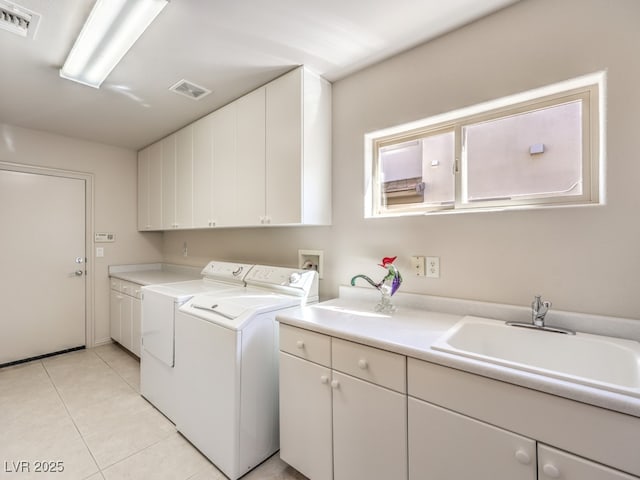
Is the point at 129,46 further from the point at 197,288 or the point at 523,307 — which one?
the point at 523,307

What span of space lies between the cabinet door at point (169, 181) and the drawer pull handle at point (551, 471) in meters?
3.23

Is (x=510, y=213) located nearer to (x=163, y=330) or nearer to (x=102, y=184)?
(x=163, y=330)

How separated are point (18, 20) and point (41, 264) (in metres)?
2.55

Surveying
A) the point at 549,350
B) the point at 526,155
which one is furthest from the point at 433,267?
the point at 526,155

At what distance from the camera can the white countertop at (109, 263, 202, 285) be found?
3299mm

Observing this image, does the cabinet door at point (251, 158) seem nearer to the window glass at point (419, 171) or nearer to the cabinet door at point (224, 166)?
the cabinet door at point (224, 166)

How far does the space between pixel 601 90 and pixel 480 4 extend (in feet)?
2.22

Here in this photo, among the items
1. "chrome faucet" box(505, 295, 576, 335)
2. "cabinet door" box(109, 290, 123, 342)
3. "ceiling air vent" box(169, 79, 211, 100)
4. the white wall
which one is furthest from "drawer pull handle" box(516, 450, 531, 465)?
"cabinet door" box(109, 290, 123, 342)

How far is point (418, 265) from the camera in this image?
172cm

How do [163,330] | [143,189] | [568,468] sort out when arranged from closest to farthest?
1. [568,468]
2. [163,330]
3. [143,189]

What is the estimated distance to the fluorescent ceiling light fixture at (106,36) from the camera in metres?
1.41

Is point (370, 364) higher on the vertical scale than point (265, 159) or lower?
lower

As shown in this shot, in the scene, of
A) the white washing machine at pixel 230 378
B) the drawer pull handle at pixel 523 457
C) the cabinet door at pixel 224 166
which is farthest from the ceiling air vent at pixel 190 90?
the drawer pull handle at pixel 523 457

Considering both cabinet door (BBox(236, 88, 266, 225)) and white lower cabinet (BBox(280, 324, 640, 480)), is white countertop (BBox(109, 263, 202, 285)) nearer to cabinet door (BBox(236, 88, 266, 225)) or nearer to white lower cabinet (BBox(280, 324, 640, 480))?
cabinet door (BBox(236, 88, 266, 225))
